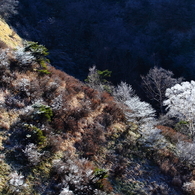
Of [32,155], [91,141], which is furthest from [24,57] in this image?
[32,155]

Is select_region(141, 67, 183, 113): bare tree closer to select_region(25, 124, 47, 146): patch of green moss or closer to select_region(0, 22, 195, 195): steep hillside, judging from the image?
select_region(0, 22, 195, 195): steep hillside

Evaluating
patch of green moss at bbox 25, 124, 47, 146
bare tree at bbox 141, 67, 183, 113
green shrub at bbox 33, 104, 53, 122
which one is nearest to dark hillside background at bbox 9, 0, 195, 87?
bare tree at bbox 141, 67, 183, 113

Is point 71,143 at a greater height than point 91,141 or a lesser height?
lesser

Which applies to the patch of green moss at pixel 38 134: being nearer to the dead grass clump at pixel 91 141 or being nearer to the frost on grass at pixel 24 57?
the dead grass clump at pixel 91 141

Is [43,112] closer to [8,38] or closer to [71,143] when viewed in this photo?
[71,143]

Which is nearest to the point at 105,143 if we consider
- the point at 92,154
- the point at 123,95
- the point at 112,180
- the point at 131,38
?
the point at 92,154
